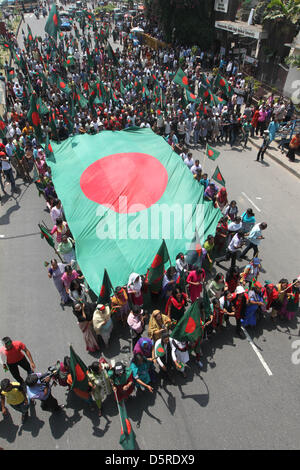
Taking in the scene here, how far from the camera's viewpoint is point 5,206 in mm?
11531

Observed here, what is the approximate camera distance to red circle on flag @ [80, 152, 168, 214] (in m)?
8.69

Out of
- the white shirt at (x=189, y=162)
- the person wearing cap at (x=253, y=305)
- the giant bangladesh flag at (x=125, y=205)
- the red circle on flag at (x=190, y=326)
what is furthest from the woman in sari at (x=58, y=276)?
the white shirt at (x=189, y=162)

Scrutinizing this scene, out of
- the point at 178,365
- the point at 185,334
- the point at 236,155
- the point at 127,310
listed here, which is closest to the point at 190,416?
the point at 178,365

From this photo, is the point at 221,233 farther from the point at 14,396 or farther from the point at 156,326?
the point at 14,396

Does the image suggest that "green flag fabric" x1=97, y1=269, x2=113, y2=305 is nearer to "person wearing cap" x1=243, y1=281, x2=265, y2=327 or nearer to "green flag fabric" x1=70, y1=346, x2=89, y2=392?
"green flag fabric" x1=70, y1=346, x2=89, y2=392

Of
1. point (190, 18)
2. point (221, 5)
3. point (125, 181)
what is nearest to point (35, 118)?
point (125, 181)

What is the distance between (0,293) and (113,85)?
14545 mm

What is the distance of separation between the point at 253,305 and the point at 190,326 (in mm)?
1756

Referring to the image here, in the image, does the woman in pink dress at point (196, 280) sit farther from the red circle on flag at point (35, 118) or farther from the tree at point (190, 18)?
the tree at point (190, 18)

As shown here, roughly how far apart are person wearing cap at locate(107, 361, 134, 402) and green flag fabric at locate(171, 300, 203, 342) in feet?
3.63

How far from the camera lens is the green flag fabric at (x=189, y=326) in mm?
5676

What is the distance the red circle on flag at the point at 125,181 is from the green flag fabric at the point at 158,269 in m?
1.97

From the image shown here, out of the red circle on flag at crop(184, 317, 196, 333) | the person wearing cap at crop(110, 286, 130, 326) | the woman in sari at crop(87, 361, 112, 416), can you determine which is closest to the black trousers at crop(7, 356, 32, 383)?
the woman in sari at crop(87, 361, 112, 416)

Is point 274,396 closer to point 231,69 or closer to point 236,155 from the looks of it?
point 236,155
